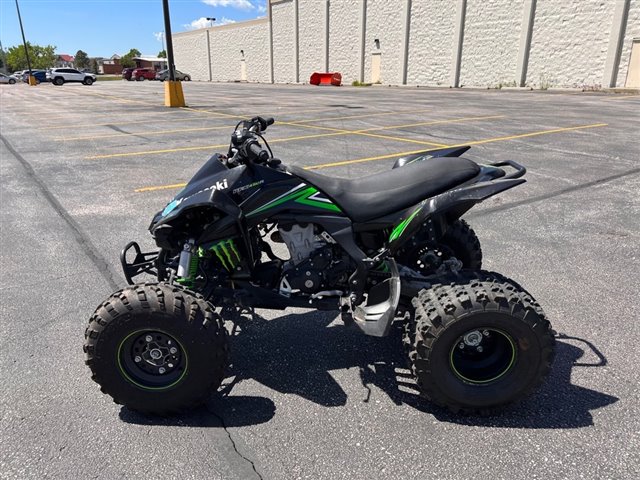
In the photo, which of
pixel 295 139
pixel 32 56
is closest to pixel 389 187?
pixel 295 139

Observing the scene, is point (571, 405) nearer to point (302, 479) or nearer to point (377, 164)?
point (302, 479)

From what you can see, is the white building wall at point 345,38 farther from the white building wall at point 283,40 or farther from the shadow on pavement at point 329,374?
the shadow on pavement at point 329,374

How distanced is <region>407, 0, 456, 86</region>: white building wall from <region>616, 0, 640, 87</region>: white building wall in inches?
450

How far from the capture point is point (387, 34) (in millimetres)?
40531

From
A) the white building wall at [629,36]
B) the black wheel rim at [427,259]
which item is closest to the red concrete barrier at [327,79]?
the white building wall at [629,36]

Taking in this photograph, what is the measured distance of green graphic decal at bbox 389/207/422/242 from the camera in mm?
2760

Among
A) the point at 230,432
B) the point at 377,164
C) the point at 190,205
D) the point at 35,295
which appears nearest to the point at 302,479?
the point at 230,432

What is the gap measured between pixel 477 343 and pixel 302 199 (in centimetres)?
122

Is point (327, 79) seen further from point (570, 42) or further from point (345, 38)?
point (570, 42)

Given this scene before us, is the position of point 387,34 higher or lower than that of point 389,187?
higher

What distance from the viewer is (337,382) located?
2971 millimetres

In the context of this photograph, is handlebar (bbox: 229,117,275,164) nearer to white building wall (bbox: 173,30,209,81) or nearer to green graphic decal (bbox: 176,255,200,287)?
green graphic decal (bbox: 176,255,200,287)

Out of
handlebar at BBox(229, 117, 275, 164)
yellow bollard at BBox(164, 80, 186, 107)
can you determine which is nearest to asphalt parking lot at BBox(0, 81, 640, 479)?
handlebar at BBox(229, 117, 275, 164)

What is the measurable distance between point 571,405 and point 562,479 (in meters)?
0.60
